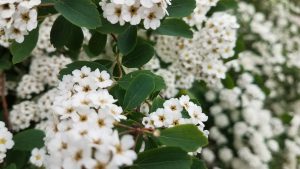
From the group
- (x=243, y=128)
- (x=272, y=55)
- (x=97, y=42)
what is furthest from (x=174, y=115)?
(x=272, y=55)

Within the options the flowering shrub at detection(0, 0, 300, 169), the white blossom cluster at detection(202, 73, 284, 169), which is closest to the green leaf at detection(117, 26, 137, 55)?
the flowering shrub at detection(0, 0, 300, 169)

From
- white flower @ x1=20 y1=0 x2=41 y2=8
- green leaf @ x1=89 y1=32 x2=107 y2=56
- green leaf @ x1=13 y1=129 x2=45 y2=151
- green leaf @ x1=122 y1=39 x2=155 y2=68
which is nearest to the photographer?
white flower @ x1=20 y1=0 x2=41 y2=8

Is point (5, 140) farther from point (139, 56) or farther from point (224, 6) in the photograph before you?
point (224, 6)

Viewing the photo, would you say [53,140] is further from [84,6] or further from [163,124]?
[84,6]

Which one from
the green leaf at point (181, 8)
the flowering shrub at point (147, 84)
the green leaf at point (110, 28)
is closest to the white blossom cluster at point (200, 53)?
the flowering shrub at point (147, 84)

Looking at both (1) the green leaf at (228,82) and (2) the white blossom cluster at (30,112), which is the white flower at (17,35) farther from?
(1) the green leaf at (228,82)

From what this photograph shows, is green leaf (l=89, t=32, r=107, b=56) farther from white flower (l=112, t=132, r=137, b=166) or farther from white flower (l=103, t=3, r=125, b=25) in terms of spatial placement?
white flower (l=112, t=132, r=137, b=166)

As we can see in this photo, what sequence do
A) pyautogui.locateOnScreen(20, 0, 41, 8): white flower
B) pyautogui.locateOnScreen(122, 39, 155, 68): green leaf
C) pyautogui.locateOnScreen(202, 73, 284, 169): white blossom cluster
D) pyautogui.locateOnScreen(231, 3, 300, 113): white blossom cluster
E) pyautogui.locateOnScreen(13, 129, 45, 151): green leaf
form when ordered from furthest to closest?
pyautogui.locateOnScreen(231, 3, 300, 113): white blossom cluster
pyautogui.locateOnScreen(202, 73, 284, 169): white blossom cluster
pyautogui.locateOnScreen(122, 39, 155, 68): green leaf
pyautogui.locateOnScreen(13, 129, 45, 151): green leaf
pyautogui.locateOnScreen(20, 0, 41, 8): white flower

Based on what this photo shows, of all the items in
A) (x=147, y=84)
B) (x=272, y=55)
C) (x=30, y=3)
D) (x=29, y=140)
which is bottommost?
(x=272, y=55)
